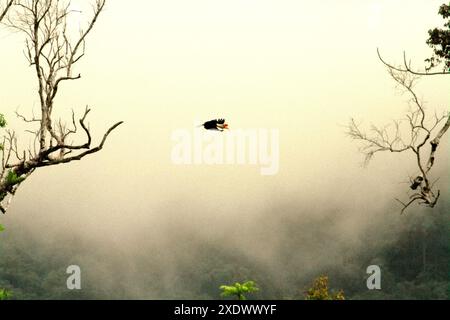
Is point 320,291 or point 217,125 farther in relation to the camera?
point 320,291

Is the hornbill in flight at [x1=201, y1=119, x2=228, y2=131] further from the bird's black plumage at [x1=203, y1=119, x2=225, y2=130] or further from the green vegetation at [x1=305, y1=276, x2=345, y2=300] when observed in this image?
the green vegetation at [x1=305, y1=276, x2=345, y2=300]

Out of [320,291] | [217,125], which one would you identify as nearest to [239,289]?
[217,125]

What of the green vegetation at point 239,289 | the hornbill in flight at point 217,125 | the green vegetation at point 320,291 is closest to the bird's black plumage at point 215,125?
the hornbill in flight at point 217,125

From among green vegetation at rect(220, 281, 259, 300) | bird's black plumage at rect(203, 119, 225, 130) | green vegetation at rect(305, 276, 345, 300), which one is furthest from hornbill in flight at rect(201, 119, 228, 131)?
green vegetation at rect(305, 276, 345, 300)

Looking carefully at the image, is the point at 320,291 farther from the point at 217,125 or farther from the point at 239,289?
the point at 217,125

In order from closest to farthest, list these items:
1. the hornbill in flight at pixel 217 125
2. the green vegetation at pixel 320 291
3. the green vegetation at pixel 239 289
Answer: the green vegetation at pixel 239 289 < the hornbill in flight at pixel 217 125 < the green vegetation at pixel 320 291

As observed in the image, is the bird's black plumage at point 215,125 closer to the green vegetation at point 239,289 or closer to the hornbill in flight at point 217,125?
the hornbill in flight at point 217,125

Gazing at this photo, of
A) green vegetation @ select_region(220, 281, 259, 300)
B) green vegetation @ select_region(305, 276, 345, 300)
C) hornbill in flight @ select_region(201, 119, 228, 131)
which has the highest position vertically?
hornbill in flight @ select_region(201, 119, 228, 131)

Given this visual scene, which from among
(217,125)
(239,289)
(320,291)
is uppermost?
(217,125)
